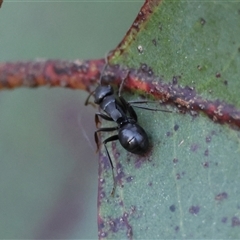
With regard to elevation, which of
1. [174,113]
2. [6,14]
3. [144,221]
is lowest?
[144,221]

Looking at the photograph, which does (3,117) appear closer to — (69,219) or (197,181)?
(69,219)

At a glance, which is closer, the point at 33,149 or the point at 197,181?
the point at 197,181

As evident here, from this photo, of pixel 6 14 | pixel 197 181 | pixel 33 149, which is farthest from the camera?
pixel 33 149

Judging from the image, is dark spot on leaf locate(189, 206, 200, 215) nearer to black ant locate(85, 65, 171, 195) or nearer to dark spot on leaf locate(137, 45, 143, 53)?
black ant locate(85, 65, 171, 195)

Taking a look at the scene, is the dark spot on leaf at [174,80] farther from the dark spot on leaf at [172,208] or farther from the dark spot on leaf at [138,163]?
the dark spot on leaf at [172,208]

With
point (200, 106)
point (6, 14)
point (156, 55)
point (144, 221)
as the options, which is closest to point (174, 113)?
point (200, 106)

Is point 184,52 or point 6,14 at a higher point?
point 6,14

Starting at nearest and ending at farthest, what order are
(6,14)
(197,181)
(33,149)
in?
(197,181) → (6,14) → (33,149)
